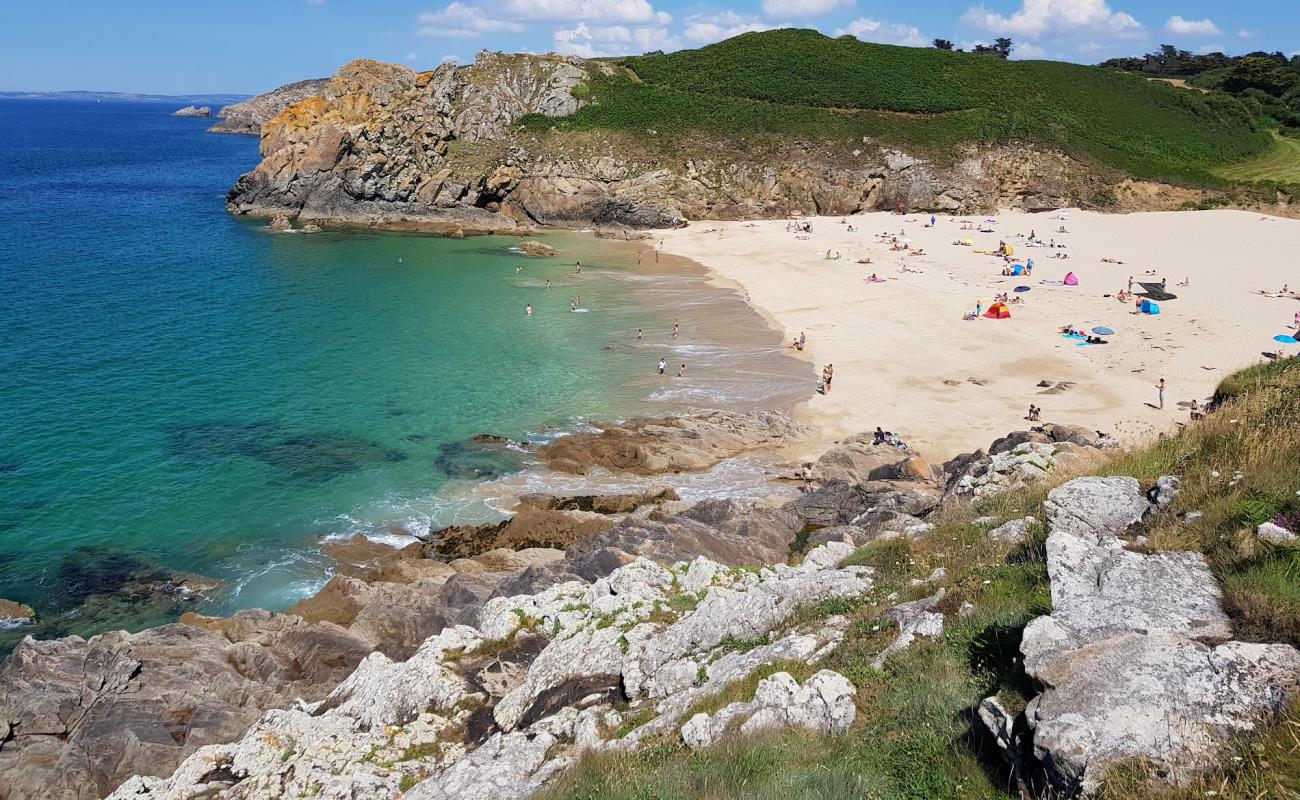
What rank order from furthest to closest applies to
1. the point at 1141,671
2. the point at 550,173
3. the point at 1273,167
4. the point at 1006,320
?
the point at 1273,167 → the point at 550,173 → the point at 1006,320 → the point at 1141,671

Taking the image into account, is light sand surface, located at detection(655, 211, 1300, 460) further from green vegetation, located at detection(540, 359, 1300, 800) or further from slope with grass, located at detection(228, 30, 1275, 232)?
green vegetation, located at detection(540, 359, 1300, 800)

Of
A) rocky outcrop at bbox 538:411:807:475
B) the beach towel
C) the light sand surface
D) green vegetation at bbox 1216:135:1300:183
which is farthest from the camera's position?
green vegetation at bbox 1216:135:1300:183

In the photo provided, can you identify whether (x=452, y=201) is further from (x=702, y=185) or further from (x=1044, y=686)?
(x=1044, y=686)

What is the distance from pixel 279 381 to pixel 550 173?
44.1m

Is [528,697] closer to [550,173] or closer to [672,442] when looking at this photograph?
[672,442]

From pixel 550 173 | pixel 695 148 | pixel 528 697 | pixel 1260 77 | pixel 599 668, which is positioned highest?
pixel 1260 77

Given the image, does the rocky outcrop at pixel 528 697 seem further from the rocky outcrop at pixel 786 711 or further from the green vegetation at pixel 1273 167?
the green vegetation at pixel 1273 167

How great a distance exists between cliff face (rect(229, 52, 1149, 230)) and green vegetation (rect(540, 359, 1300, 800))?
210 feet

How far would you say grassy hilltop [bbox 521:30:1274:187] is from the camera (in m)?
77.2

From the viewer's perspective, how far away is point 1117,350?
36469mm

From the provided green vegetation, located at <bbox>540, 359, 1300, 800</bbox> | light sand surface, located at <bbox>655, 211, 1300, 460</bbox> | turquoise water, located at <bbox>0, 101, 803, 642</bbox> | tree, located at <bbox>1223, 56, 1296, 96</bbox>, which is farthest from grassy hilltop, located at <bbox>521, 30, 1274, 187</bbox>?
green vegetation, located at <bbox>540, 359, 1300, 800</bbox>

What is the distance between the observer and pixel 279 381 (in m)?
34.4

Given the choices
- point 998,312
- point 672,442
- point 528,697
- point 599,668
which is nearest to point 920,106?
point 998,312

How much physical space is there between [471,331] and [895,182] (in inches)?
1922
